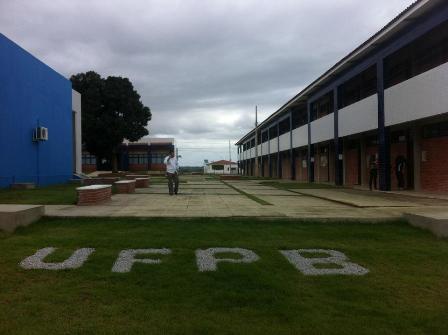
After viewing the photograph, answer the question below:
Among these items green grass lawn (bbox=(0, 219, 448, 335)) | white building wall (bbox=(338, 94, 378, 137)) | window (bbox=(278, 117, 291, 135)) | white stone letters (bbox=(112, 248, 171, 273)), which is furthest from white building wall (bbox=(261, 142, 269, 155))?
white stone letters (bbox=(112, 248, 171, 273))

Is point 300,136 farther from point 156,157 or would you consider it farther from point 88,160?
point 88,160

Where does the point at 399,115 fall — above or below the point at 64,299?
above

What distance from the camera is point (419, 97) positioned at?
54.9 feet

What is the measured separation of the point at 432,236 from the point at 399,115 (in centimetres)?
1115

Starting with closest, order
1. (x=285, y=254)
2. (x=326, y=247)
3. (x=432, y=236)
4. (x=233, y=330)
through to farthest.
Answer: (x=233, y=330) → (x=285, y=254) → (x=326, y=247) → (x=432, y=236)

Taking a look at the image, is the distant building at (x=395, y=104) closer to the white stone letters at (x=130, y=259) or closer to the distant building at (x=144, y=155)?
the white stone letters at (x=130, y=259)

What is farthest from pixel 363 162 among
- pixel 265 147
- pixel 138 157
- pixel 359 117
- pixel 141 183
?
pixel 138 157

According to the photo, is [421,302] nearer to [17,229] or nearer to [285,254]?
[285,254]

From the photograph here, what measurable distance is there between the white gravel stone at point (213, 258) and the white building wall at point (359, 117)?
15.8 metres

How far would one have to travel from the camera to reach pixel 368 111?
856 inches

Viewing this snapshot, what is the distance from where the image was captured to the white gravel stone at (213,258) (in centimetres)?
600

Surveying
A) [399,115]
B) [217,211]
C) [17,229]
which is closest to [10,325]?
[17,229]

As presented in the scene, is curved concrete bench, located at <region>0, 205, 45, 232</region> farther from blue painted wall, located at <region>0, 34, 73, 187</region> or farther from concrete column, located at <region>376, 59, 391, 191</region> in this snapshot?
concrete column, located at <region>376, 59, 391, 191</region>

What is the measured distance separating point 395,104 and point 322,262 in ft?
45.8
